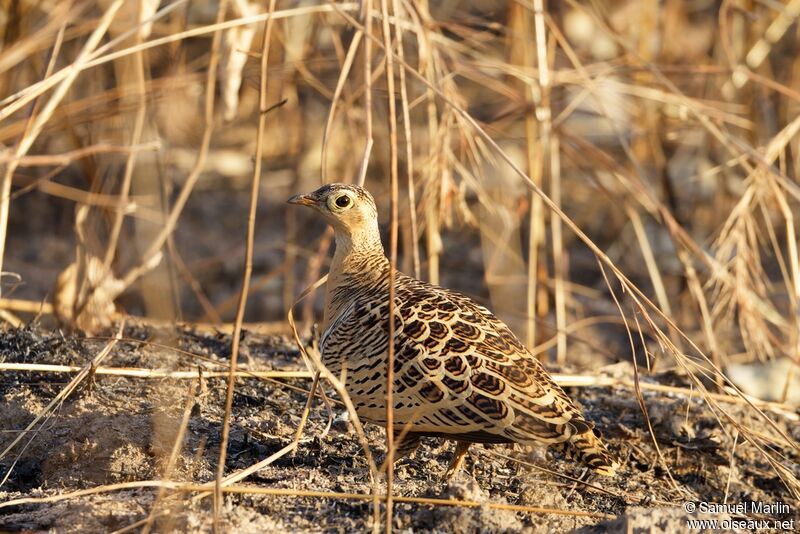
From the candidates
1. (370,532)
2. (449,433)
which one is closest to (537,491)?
(449,433)

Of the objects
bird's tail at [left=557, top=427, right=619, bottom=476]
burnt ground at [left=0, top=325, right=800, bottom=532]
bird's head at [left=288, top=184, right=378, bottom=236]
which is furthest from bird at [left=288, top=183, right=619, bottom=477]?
bird's head at [left=288, top=184, right=378, bottom=236]

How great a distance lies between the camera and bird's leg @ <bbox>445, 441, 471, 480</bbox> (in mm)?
2945

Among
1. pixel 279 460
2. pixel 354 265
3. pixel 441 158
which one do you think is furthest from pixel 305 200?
pixel 279 460

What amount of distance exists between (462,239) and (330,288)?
4.31 meters

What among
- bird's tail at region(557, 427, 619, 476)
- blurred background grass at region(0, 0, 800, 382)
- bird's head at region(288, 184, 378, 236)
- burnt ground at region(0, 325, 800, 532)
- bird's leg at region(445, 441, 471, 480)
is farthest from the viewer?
blurred background grass at region(0, 0, 800, 382)

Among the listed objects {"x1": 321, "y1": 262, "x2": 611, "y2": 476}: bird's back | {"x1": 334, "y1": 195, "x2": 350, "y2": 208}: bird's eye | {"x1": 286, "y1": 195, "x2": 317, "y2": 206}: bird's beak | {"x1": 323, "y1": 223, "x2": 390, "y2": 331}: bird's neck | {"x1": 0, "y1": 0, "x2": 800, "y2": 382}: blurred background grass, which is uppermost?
{"x1": 0, "y1": 0, "x2": 800, "y2": 382}: blurred background grass

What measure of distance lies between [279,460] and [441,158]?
4.82 feet

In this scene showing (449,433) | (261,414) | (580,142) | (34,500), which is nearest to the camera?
(34,500)

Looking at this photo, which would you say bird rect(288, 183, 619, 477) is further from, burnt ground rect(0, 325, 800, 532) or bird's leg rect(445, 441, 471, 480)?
burnt ground rect(0, 325, 800, 532)

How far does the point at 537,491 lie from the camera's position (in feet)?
9.35

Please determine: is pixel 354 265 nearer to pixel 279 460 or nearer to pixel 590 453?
pixel 279 460

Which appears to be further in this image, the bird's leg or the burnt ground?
the bird's leg

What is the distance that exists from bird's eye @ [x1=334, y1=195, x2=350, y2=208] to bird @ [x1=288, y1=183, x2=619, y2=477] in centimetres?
41

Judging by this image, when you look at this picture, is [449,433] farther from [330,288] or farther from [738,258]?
[738,258]
